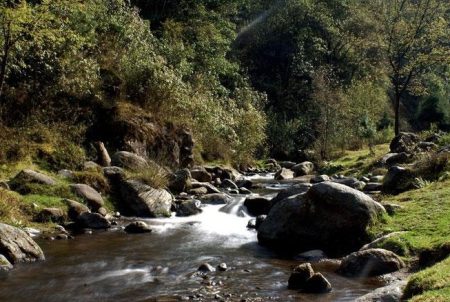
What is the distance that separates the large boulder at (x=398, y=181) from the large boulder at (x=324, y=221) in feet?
15.6

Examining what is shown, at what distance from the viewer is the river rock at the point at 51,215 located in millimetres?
16438

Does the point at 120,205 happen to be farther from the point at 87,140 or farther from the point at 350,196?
the point at 350,196

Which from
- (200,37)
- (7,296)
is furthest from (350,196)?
(200,37)

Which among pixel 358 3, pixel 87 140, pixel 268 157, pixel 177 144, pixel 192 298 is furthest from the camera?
pixel 358 3

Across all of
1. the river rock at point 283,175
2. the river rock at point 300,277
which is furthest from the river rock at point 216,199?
the river rock at point 283,175

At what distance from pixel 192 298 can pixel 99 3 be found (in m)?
22.7

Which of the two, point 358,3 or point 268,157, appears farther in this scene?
point 358,3

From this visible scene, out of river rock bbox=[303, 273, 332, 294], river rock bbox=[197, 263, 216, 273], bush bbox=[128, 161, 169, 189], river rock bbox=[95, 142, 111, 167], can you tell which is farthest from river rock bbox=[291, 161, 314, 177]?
river rock bbox=[303, 273, 332, 294]

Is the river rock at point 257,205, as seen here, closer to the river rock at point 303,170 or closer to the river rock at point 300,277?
the river rock at point 300,277

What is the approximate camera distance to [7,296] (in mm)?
10188

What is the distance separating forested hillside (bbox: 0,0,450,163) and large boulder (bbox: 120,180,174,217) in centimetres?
408

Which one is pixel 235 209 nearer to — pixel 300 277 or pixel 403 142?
pixel 300 277

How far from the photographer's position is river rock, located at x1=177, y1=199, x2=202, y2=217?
64.0ft

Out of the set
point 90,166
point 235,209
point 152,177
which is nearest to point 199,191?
point 152,177
